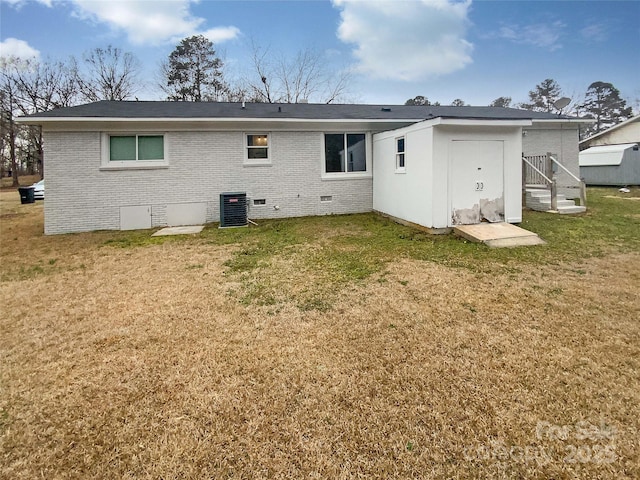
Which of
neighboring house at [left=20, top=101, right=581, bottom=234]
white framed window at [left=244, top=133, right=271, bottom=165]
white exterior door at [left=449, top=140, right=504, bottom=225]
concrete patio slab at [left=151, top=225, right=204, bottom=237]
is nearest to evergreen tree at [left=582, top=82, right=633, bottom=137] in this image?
neighboring house at [left=20, top=101, right=581, bottom=234]

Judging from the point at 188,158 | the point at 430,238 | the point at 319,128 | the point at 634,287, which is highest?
the point at 319,128

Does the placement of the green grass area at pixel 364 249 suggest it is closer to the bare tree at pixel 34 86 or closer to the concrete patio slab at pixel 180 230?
the concrete patio slab at pixel 180 230

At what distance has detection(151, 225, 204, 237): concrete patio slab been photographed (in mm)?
8789

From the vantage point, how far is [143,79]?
1078 inches

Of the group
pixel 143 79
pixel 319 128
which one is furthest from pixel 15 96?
pixel 319 128

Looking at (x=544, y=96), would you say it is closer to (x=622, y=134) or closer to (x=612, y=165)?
(x=622, y=134)

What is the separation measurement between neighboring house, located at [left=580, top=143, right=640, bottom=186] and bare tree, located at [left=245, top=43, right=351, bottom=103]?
1655 cm

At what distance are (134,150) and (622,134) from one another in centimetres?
2861

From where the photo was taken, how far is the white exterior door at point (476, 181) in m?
7.59

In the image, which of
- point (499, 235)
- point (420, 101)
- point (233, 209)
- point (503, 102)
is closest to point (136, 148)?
point (233, 209)

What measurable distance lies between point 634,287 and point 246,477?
17.3 feet

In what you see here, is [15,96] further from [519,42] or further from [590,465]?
[590,465]

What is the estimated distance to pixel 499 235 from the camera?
6898 millimetres

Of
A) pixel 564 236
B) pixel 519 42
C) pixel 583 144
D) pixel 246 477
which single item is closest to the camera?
pixel 246 477
